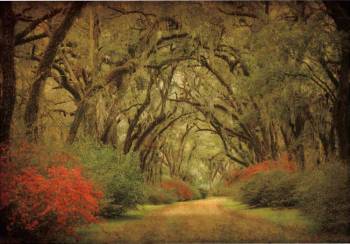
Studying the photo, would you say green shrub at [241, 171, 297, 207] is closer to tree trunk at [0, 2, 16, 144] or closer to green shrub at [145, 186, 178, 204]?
green shrub at [145, 186, 178, 204]

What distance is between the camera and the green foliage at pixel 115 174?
12.8m

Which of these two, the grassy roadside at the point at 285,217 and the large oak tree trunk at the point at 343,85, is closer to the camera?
the large oak tree trunk at the point at 343,85

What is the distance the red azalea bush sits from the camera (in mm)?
8156

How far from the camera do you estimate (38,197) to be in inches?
326

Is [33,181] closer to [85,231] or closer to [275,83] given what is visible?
[85,231]

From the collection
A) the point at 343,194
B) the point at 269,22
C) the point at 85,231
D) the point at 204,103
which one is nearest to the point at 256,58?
Result: the point at 269,22

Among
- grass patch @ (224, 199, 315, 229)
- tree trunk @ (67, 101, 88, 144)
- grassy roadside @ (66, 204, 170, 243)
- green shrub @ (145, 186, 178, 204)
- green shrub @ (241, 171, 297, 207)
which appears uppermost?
tree trunk @ (67, 101, 88, 144)

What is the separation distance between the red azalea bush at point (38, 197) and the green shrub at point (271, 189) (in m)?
7.95

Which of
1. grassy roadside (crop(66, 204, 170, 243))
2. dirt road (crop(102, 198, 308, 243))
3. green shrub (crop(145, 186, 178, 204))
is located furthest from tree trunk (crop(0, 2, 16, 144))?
green shrub (crop(145, 186, 178, 204))

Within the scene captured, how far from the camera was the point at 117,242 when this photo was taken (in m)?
9.75

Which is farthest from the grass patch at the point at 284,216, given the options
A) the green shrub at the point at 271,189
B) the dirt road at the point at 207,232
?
the green shrub at the point at 271,189

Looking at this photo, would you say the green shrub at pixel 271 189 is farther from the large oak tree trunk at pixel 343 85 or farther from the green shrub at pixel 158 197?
the green shrub at pixel 158 197

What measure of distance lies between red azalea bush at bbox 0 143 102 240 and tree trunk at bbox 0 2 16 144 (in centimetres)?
53

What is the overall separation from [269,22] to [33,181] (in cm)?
812
